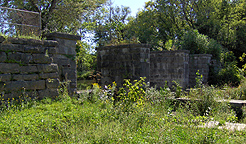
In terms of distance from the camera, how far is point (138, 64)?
7.68 metres

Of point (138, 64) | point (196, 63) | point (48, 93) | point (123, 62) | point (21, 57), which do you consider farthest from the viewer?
point (196, 63)

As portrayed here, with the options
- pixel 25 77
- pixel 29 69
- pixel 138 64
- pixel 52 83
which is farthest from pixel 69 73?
pixel 138 64

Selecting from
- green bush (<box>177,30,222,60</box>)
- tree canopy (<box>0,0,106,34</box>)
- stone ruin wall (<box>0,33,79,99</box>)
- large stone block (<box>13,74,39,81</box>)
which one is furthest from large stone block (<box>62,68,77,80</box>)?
tree canopy (<box>0,0,106,34</box>)

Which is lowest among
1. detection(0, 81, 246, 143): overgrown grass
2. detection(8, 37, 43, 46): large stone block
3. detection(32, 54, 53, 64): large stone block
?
detection(0, 81, 246, 143): overgrown grass

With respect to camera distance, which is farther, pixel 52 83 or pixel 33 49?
pixel 52 83

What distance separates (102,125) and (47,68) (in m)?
2.55

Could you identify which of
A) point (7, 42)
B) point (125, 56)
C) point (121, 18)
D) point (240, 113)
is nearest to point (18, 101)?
point (7, 42)

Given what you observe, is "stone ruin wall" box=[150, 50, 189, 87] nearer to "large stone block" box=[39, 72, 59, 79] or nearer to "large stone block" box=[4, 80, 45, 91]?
"large stone block" box=[39, 72, 59, 79]

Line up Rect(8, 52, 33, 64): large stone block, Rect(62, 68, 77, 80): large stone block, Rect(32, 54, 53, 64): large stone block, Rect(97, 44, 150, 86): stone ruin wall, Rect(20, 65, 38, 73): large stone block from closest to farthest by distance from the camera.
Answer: Rect(8, 52, 33, 64): large stone block
Rect(20, 65, 38, 73): large stone block
Rect(32, 54, 53, 64): large stone block
Rect(62, 68, 77, 80): large stone block
Rect(97, 44, 150, 86): stone ruin wall

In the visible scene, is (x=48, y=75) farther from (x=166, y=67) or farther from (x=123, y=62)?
(x=166, y=67)

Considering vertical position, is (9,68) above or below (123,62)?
below

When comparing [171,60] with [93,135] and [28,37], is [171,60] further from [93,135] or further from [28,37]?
[93,135]

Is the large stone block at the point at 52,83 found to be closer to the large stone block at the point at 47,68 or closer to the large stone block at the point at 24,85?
the large stone block at the point at 24,85

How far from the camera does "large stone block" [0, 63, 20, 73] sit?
4847mm
